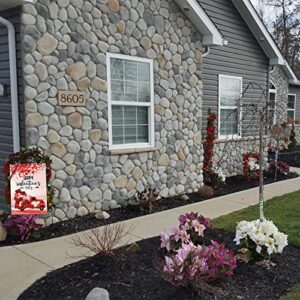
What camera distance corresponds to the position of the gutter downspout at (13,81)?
5.54 metres

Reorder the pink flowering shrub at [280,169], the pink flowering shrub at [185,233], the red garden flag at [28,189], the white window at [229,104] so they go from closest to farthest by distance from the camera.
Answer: the pink flowering shrub at [185,233], the red garden flag at [28,189], the white window at [229,104], the pink flowering shrub at [280,169]

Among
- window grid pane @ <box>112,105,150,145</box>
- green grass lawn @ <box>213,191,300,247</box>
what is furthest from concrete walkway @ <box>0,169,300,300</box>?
window grid pane @ <box>112,105,150,145</box>

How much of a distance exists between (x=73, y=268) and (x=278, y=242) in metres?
2.24

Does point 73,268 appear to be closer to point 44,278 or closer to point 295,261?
point 44,278

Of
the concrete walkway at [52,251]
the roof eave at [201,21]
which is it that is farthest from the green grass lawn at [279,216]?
the roof eave at [201,21]

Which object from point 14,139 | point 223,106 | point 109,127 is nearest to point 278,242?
point 109,127

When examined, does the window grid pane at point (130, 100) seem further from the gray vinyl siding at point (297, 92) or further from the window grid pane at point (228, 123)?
the gray vinyl siding at point (297, 92)

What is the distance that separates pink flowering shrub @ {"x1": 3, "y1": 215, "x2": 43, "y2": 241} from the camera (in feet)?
17.3

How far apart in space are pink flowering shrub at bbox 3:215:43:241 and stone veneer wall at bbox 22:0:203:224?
604mm

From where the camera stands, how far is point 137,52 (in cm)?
702

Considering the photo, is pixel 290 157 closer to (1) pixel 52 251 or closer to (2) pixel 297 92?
(2) pixel 297 92

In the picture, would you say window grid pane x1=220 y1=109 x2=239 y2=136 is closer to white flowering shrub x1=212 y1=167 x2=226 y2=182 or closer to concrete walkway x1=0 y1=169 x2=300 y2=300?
white flowering shrub x1=212 y1=167 x2=226 y2=182

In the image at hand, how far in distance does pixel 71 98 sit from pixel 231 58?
621 centimetres

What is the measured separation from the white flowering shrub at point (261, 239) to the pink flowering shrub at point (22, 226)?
277 cm
